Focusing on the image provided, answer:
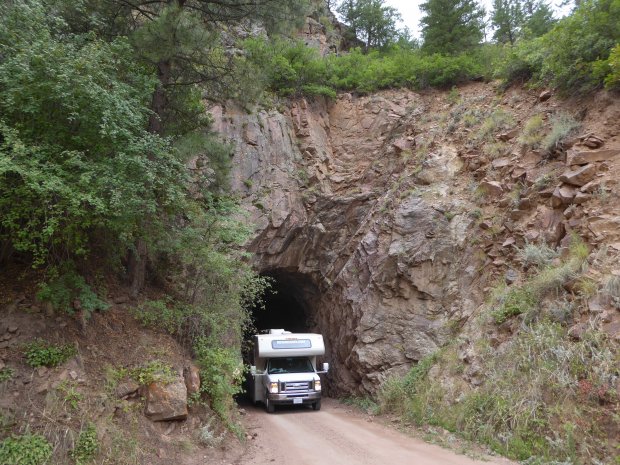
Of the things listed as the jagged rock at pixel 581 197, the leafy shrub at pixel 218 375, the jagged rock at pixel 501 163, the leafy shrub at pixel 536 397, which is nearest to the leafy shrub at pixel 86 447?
the leafy shrub at pixel 218 375

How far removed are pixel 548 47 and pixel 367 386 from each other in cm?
1261

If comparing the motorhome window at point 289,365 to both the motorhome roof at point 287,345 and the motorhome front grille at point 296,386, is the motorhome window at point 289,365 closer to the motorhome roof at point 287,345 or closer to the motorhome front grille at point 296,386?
the motorhome roof at point 287,345

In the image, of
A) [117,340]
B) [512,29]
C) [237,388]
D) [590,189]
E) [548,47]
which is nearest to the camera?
[117,340]

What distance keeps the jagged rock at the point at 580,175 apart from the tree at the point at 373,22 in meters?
21.6

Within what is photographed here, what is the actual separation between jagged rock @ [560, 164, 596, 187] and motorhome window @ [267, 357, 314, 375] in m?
9.73

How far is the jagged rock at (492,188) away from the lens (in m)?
13.3

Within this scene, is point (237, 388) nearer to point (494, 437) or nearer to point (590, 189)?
point (494, 437)

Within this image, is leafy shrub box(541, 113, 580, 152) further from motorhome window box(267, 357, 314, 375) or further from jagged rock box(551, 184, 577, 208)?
motorhome window box(267, 357, 314, 375)

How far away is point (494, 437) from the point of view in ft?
26.9

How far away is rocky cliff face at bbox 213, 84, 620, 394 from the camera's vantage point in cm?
1193

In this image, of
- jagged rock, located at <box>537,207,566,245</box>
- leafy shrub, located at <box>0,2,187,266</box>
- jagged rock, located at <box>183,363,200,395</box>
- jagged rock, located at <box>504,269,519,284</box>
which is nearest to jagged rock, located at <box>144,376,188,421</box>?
jagged rock, located at <box>183,363,200,395</box>

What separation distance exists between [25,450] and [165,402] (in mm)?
2195

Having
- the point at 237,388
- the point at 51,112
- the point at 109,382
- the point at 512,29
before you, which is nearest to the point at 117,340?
the point at 109,382

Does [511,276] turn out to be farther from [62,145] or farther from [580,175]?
[62,145]
